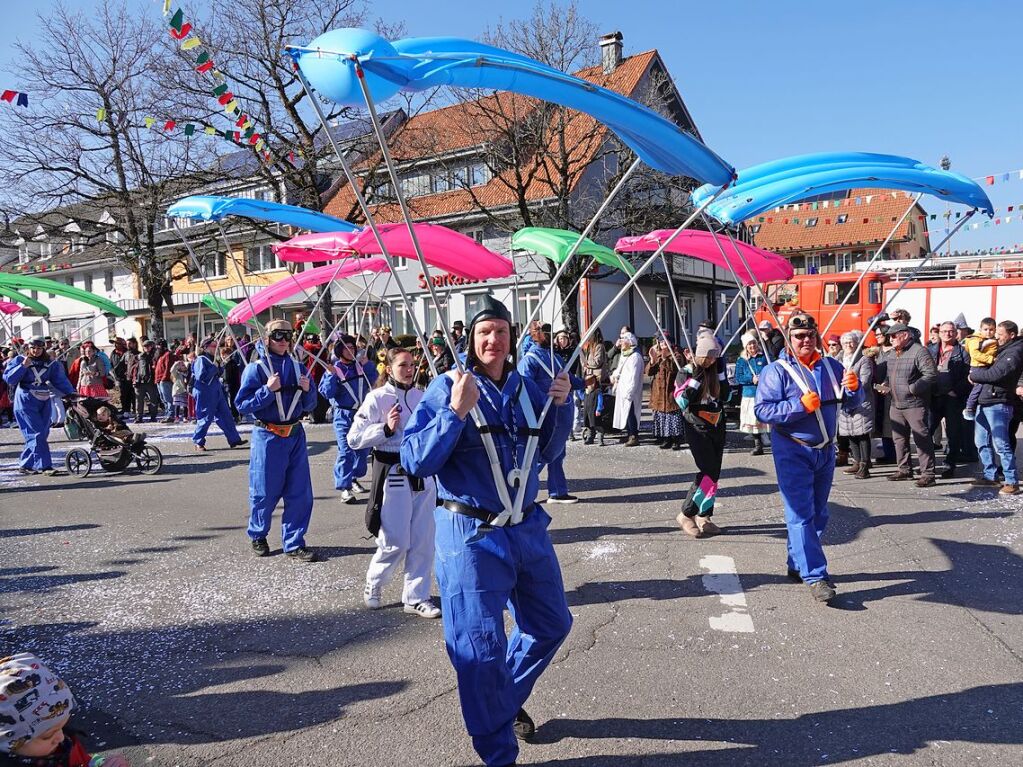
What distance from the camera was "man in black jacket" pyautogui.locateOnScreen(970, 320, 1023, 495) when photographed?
25.5 feet

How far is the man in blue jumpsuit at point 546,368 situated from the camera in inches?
258

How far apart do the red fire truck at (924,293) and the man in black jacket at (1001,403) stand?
848cm

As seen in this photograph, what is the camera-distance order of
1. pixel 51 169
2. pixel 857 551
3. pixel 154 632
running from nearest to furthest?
pixel 154 632 → pixel 857 551 → pixel 51 169

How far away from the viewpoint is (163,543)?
6898mm

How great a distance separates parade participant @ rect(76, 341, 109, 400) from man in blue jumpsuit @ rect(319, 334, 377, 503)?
23.1 feet

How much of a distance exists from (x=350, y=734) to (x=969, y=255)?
22018 mm

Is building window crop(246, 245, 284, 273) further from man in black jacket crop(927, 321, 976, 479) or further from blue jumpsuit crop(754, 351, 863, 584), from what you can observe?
blue jumpsuit crop(754, 351, 863, 584)

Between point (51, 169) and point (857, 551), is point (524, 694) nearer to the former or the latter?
point (857, 551)

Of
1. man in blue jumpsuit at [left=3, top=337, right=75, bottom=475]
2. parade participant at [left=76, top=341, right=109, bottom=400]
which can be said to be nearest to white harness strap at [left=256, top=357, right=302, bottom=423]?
man in blue jumpsuit at [left=3, top=337, right=75, bottom=475]

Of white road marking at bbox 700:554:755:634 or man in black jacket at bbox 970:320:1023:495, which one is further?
man in black jacket at bbox 970:320:1023:495

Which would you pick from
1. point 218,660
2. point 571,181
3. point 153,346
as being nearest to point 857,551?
point 218,660

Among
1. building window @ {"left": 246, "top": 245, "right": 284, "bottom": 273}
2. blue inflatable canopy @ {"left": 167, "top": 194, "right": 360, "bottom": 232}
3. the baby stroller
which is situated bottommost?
the baby stroller

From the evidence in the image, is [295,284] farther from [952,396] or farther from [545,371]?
[952,396]

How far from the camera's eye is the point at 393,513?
193 inches
